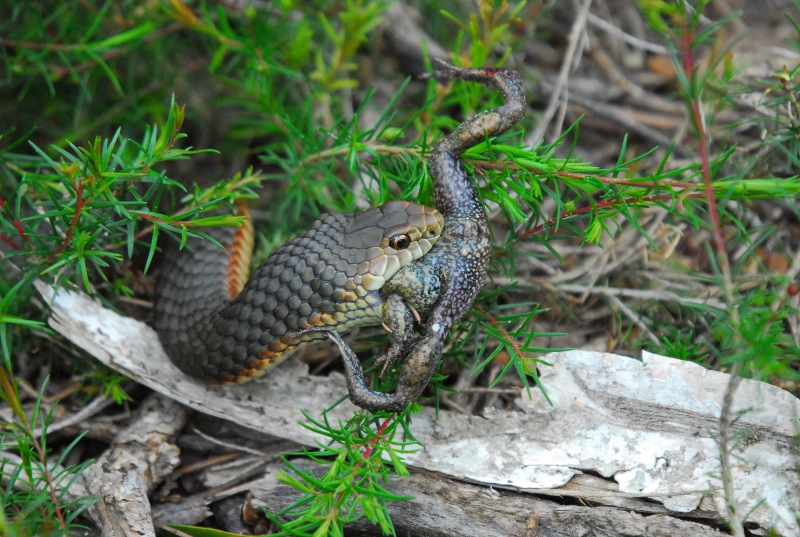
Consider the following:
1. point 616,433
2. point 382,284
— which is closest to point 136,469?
point 382,284

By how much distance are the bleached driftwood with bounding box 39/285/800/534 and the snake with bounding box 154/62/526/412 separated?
38 centimetres

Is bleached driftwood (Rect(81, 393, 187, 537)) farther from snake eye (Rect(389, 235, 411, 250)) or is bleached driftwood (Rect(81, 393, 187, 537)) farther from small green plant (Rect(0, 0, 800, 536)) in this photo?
snake eye (Rect(389, 235, 411, 250))

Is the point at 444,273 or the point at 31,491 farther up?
the point at 444,273

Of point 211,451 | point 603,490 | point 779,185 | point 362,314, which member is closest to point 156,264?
point 211,451

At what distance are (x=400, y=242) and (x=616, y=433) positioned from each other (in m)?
1.28

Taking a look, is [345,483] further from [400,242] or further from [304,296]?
[400,242]

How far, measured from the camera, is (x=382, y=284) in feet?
8.86

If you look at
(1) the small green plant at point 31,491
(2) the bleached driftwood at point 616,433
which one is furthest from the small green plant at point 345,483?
(1) the small green plant at point 31,491

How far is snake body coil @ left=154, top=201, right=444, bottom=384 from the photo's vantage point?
2719mm

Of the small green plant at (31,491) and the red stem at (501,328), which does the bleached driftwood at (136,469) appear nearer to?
the small green plant at (31,491)

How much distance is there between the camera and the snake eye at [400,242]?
2.71 meters

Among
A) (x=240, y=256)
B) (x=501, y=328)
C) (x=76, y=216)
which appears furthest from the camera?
(x=240, y=256)

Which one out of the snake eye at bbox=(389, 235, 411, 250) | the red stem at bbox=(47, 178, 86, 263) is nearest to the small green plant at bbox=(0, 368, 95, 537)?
the red stem at bbox=(47, 178, 86, 263)

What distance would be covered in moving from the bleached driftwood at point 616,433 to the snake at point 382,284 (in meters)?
0.38
